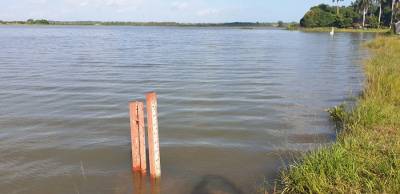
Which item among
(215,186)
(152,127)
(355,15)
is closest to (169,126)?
(215,186)

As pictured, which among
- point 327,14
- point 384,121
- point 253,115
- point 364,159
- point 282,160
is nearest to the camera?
point 364,159

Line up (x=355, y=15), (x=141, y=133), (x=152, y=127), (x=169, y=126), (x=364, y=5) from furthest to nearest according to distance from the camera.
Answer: (x=355, y=15)
(x=364, y=5)
(x=169, y=126)
(x=141, y=133)
(x=152, y=127)

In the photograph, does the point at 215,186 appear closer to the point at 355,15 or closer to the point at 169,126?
the point at 169,126

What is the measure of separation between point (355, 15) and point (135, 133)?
127 metres

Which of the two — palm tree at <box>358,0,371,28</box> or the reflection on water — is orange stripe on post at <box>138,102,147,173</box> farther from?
palm tree at <box>358,0,371,28</box>

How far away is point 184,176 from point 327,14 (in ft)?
429

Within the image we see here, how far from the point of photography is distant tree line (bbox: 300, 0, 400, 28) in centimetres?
11122

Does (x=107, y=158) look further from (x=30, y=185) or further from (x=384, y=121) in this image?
(x=384, y=121)

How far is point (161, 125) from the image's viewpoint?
40.2 ft

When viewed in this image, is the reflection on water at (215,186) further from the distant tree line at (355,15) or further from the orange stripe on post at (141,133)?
the distant tree line at (355,15)

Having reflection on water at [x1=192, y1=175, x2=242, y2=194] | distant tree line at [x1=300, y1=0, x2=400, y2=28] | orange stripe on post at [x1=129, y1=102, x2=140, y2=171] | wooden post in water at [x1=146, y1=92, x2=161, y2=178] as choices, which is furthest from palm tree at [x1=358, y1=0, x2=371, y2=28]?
wooden post in water at [x1=146, y1=92, x2=161, y2=178]

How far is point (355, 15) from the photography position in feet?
406

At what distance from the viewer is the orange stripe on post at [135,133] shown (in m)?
7.72

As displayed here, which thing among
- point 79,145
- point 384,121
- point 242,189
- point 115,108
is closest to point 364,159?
point 242,189
